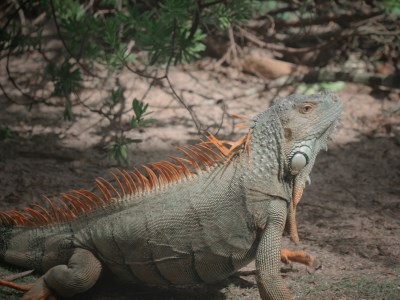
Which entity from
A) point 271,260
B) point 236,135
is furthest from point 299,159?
point 236,135

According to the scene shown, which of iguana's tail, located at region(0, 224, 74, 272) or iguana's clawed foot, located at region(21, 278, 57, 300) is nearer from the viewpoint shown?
iguana's clawed foot, located at region(21, 278, 57, 300)

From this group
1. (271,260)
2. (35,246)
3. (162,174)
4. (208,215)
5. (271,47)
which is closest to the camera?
(271,260)

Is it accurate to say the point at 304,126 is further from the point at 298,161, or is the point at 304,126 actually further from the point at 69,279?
the point at 69,279

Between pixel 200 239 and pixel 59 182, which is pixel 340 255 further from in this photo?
pixel 59 182

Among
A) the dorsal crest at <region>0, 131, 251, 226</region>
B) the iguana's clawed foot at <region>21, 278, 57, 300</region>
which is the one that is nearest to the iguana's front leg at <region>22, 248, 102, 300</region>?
the iguana's clawed foot at <region>21, 278, 57, 300</region>

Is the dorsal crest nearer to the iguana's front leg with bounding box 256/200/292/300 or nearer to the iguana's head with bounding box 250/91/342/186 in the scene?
the iguana's head with bounding box 250/91/342/186

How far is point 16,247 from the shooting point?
3.88m

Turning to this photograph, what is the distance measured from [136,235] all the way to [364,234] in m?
2.06

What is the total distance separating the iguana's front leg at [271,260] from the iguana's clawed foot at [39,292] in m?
1.35

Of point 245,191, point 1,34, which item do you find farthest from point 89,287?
point 1,34

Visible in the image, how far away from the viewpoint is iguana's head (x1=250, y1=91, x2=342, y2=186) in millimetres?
3471

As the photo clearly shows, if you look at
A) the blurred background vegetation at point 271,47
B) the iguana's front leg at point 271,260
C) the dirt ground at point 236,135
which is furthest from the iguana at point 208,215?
the blurred background vegetation at point 271,47

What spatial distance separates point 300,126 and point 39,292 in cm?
198

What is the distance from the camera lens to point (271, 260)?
328cm
